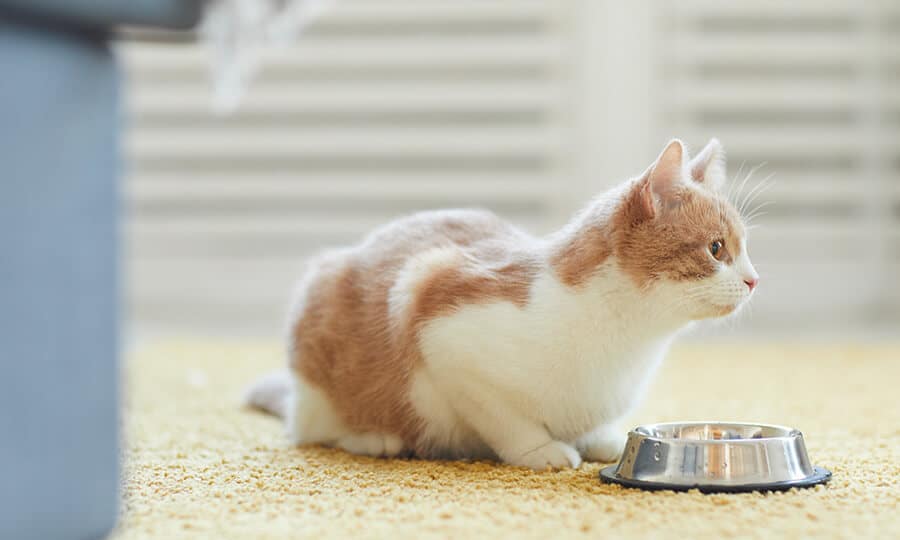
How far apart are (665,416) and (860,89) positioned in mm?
2104

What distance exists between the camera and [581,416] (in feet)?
4.38

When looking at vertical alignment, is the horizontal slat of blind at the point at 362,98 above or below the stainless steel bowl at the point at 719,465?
above

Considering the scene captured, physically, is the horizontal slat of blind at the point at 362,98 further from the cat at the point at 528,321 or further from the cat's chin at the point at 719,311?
the cat's chin at the point at 719,311

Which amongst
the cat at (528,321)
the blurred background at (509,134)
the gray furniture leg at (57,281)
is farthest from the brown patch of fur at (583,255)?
the blurred background at (509,134)

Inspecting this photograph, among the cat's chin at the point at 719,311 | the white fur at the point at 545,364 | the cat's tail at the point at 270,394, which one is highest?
the cat's chin at the point at 719,311

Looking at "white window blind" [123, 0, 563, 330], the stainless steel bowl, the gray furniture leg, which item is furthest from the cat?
"white window blind" [123, 0, 563, 330]

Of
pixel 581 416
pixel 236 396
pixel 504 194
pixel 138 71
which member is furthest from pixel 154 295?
pixel 581 416

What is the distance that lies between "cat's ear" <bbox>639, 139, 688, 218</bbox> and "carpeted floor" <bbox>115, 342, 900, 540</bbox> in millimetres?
322

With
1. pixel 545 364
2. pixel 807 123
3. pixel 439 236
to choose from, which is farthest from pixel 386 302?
pixel 807 123

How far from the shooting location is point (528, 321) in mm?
1302

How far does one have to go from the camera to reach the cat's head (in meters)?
1.26

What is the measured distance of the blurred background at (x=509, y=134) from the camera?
346 centimetres

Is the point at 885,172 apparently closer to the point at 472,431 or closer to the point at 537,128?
the point at 537,128

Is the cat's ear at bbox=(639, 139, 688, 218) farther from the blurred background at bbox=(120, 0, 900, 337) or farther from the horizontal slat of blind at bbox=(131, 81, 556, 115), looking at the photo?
the horizontal slat of blind at bbox=(131, 81, 556, 115)
